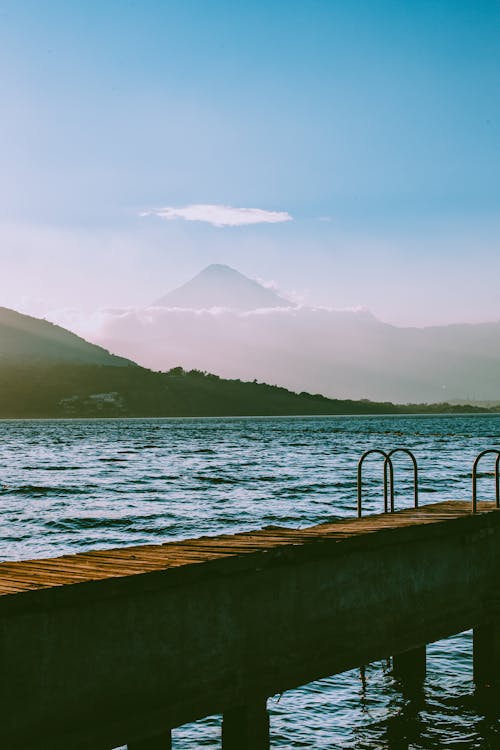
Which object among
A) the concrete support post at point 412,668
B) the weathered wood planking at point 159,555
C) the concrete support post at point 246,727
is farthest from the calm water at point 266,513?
the weathered wood planking at point 159,555

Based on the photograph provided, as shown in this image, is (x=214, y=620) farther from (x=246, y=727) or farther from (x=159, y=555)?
(x=246, y=727)

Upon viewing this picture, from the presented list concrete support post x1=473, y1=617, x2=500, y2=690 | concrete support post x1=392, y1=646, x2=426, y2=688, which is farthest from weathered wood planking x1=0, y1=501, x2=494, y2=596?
concrete support post x1=392, y1=646, x2=426, y2=688

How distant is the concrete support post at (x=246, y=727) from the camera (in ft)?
27.4

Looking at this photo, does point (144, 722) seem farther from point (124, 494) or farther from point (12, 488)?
point (12, 488)

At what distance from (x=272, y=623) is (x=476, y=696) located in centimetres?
464

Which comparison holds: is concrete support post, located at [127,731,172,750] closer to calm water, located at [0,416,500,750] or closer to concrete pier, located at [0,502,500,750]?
concrete pier, located at [0,502,500,750]

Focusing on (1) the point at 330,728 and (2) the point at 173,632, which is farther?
(1) the point at 330,728

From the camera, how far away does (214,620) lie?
7996 millimetres

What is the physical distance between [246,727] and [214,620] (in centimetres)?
115

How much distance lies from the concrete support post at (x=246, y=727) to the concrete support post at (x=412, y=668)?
11.8 feet

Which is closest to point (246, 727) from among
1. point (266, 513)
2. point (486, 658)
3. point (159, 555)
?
point (159, 555)

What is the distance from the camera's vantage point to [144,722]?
24.3ft

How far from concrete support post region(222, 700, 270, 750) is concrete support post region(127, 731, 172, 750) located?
77 cm

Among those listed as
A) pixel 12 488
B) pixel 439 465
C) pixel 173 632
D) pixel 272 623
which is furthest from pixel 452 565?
pixel 439 465
